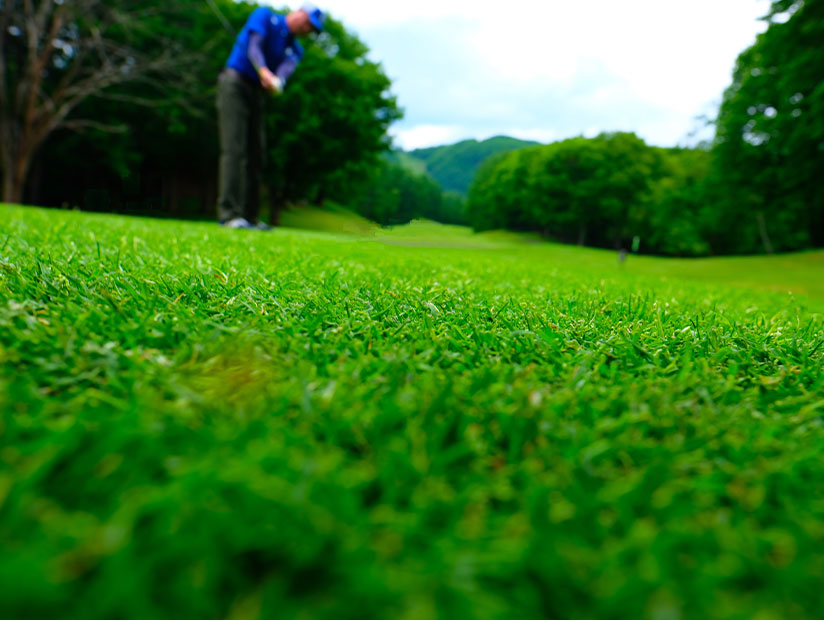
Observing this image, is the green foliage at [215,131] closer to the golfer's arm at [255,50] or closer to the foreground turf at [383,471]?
the golfer's arm at [255,50]

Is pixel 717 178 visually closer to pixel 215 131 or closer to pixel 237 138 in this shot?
pixel 237 138

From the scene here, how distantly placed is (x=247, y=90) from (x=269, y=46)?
80 cm

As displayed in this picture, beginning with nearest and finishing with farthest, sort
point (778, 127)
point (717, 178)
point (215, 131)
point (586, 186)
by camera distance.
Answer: point (778, 127), point (717, 178), point (215, 131), point (586, 186)

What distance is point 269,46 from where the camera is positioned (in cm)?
708

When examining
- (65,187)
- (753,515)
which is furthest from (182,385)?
(65,187)

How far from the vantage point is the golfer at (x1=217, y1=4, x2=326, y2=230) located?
669cm

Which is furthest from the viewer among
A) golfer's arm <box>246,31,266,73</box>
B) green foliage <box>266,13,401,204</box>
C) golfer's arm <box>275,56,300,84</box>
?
green foliage <box>266,13,401,204</box>

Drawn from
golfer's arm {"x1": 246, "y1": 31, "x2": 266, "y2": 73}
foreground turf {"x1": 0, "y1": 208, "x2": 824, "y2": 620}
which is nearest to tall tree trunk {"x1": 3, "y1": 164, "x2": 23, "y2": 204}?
golfer's arm {"x1": 246, "y1": 31, "x2": 266, "y2": 73}

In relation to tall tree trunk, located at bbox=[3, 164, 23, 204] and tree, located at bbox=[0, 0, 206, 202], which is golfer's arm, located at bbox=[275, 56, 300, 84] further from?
tall tree trunk, located at bbox=[3, 164, 23, 204]

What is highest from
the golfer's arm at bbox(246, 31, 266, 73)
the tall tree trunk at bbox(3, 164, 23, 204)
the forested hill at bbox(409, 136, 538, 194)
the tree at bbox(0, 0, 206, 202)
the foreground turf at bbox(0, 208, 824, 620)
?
the forested hill at bbox(409, 136, 538, 194)

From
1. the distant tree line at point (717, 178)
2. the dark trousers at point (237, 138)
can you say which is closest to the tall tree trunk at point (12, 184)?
the dark trousers at point (237, 138)

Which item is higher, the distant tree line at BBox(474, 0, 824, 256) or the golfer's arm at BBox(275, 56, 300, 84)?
the distant tree line at BBox(474, 0, 824, 256)

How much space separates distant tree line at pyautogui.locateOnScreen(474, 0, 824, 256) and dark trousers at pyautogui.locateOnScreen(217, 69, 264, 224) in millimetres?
14650

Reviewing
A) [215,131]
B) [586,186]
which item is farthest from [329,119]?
[586,186]
